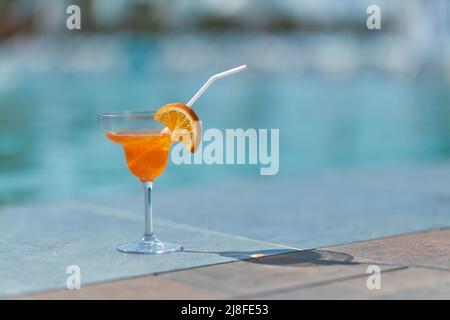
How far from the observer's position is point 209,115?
18.1 meters

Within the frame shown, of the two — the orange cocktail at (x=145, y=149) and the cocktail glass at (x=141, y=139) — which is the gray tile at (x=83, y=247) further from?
the orange cocktail at (x=145, y=149)

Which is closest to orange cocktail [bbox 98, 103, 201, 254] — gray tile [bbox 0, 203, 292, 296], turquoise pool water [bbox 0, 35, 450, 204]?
gray tile [bbox 0, 203, 292, 296]

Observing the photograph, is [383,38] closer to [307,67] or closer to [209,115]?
[307,67]

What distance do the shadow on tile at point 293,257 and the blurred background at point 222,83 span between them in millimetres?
2940

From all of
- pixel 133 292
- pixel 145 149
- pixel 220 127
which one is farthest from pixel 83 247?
pixel 220 127

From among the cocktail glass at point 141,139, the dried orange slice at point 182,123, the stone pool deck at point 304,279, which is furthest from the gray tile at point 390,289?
the cocktail glass at point 141,139

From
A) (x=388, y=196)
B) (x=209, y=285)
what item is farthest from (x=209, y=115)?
(x=209, y=285)

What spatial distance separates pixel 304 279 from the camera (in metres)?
3.72

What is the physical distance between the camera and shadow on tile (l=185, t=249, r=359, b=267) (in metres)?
4.06

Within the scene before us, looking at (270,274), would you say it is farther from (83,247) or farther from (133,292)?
(83,247)

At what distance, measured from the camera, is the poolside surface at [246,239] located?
12.1 ft

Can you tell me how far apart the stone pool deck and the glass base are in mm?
419

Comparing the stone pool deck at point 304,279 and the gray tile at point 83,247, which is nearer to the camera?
the stone pool deck at point 304,279

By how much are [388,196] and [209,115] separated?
39.0 feet
